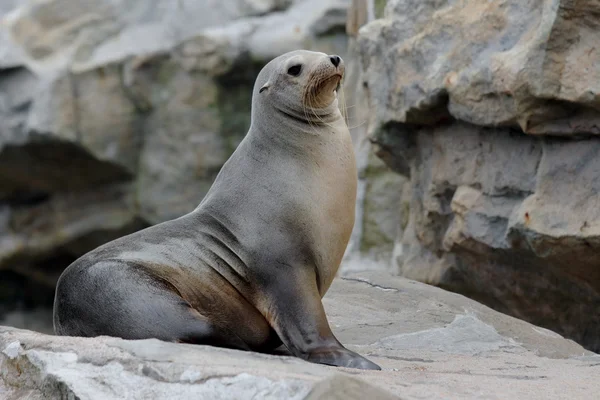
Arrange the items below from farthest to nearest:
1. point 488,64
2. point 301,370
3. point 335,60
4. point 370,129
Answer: point 370,129
point 488,64
point 335,60
point 301,370

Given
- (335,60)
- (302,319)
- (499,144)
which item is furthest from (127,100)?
(302,319)

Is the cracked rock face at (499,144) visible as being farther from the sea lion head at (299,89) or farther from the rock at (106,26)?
the rock at (106,26)

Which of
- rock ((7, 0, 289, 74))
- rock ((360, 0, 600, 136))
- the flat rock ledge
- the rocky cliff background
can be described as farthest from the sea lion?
rock ((7, 0, 289, 74))

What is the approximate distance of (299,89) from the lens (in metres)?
4.41

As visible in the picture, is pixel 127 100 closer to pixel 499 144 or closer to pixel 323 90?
pixel 499 144

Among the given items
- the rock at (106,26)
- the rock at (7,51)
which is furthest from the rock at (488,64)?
the rock at (7,51)

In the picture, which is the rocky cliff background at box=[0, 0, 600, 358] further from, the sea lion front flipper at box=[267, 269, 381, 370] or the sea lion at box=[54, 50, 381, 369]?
the sea lion front flipper at box=[267, 269, 381, 370]

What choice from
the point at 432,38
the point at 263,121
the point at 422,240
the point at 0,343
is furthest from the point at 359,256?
the point at 0,343

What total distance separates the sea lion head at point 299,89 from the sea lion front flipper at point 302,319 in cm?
86

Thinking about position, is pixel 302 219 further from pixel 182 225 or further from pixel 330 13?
pixel 330 13

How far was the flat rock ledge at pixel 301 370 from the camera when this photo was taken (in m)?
2.73

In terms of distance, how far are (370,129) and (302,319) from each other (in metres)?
3.23

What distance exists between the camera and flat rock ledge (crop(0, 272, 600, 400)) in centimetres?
273

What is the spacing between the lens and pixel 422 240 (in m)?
6.86
